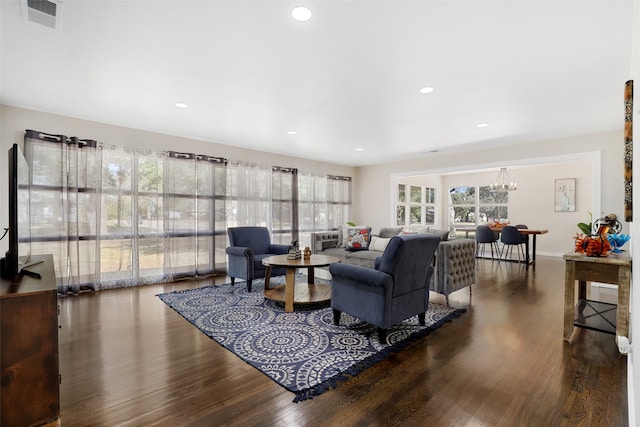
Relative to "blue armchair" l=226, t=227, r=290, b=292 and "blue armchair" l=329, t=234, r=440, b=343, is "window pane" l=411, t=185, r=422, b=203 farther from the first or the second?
"blue armchair" l=329, t=234, r=440, b=343

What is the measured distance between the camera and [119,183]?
455cm

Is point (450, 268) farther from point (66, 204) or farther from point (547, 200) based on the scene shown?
point (547, 200)

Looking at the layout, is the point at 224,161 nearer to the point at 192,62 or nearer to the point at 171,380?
the point at 192,62

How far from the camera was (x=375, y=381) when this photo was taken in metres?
2.11

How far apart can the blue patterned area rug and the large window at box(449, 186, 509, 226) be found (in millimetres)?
6827

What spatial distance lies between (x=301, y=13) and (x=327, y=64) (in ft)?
2.30

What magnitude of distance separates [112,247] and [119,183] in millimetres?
962

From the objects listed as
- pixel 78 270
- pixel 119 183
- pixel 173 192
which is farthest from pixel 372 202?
pixel 78 270

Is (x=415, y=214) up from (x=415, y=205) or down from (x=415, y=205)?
down

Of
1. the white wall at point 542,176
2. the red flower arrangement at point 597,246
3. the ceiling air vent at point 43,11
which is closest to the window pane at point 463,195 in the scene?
the white wall at point 542,176

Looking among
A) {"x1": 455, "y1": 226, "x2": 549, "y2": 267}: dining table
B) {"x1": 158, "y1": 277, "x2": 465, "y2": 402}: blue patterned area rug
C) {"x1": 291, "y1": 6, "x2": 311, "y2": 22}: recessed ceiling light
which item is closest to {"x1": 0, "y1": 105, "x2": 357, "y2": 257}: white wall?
{"x1": 158, "y1": 277, "x2": 465, "y2": 402}: blue patterned area rug

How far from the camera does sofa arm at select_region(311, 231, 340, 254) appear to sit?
232 inches

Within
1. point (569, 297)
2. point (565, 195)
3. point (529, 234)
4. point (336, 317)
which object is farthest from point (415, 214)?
point (336, 317)

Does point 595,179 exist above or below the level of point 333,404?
above
